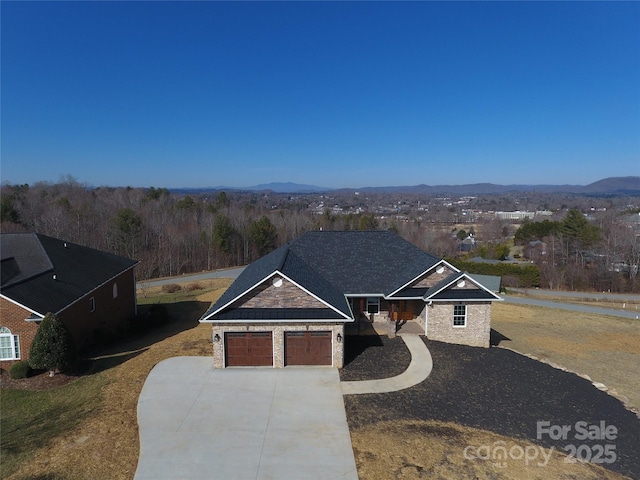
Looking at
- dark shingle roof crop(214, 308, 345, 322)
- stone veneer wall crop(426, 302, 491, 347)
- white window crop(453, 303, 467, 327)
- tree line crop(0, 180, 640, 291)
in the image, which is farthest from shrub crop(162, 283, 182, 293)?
white window crop(453, 303, 467, 327)

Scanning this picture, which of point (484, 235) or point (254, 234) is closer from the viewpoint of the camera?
point (254, 234)

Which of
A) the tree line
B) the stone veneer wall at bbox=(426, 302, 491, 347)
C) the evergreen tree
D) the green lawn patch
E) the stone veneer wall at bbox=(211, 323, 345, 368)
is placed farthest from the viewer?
the tree line

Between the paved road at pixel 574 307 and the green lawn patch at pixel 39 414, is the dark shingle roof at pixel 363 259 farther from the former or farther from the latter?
the paved road at pixel 574 307

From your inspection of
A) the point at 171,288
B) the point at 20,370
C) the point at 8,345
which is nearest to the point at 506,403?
the point at 20,370

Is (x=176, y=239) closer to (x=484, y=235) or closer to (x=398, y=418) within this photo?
(x=398, y=418)

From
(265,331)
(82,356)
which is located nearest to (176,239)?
(82,356)

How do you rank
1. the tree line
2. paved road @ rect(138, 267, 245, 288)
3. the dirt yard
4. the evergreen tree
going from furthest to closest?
1. the tree line
2. paved road @ rect(138, 267, 245, 288)
3. the dirt yard
4. the evergreen tree

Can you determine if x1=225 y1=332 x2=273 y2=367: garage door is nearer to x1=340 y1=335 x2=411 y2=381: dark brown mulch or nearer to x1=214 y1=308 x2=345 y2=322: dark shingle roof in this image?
x1=214 y1=308 x2=345 y2=322: dark shingle roof

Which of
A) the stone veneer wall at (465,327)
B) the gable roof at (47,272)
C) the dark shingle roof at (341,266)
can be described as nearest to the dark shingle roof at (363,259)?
the dark shingle roof at (341,266)
